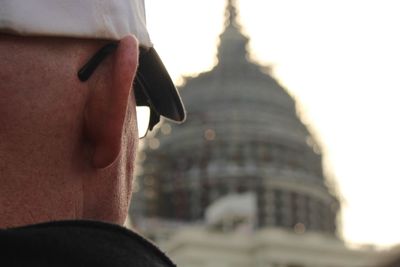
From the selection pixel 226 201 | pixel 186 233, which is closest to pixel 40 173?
pixel 186 233

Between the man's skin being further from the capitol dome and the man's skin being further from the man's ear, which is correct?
the capitol dome

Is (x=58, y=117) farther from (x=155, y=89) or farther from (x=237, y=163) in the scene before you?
(x=237, y=163)

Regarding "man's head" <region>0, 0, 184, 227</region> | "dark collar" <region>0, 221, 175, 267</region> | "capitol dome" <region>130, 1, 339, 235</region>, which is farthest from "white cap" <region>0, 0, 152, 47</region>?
"capitol dome" <region>130, 1, 339, 235</region>

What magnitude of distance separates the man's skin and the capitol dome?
64.0 m

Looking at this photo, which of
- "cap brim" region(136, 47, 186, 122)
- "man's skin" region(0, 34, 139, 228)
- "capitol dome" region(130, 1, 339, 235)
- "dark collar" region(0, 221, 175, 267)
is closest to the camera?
"dark collar" region(0, 221, 175, 267)

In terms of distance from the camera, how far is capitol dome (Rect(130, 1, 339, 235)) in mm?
67938

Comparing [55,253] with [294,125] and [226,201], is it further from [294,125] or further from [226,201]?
[294,125]

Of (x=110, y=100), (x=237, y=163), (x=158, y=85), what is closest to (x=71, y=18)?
(x=110, y=100)

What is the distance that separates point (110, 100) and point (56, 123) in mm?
87

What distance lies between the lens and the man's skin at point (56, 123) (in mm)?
1480

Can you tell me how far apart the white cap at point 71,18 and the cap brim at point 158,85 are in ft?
0.31

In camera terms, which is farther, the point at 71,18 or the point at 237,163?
the point at 237,163

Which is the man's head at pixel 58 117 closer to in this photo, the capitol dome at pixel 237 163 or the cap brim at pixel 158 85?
the cap brim at pixel 158 85

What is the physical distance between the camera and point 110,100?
155 cm
